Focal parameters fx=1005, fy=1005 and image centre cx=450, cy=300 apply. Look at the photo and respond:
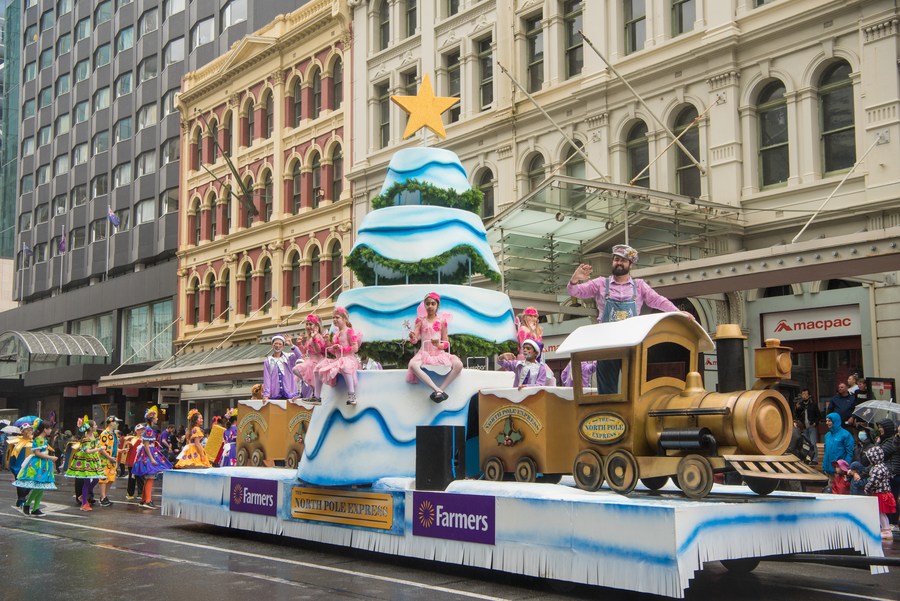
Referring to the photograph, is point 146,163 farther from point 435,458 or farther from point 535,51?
point 435,458

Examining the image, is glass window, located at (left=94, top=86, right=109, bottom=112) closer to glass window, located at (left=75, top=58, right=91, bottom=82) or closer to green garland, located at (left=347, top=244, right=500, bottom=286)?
glass window, located at (left=75, top=58, right=91, bottom=82)

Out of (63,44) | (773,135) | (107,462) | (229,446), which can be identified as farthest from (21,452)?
(63,44)

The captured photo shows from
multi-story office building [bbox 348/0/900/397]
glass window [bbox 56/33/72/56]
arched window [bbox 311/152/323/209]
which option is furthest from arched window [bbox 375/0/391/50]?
glass window [bbox 56/33/72/56]

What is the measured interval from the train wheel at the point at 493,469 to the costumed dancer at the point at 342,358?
2004 mm

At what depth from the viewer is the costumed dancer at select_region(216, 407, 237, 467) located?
1891cm

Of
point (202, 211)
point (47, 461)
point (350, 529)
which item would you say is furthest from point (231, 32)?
point (350, 529)

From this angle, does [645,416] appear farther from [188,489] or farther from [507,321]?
[188,489]

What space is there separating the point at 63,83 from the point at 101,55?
6487 mm

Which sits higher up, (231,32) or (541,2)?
(231,32)

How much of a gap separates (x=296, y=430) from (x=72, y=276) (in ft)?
168

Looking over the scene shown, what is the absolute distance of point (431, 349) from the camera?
12344mm

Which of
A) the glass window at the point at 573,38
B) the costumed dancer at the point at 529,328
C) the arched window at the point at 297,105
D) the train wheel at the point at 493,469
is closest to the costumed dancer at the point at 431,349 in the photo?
the train wheel at the point at 493,469

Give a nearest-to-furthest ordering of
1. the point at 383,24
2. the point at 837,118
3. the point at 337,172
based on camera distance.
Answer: the point at 837,118 < the point at 383,24 < the point at 337,172

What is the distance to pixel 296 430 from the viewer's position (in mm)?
15180
